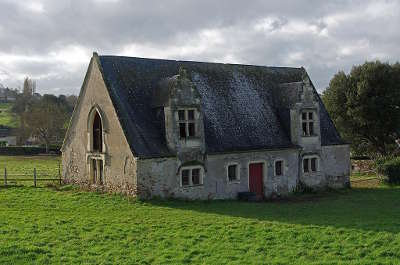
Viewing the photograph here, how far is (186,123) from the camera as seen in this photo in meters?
25.5

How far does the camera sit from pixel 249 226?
57.5ft

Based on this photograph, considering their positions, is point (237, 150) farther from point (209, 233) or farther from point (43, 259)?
point (43, 259)

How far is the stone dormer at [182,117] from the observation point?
81.7ft

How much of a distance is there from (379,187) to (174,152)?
16.7 meters

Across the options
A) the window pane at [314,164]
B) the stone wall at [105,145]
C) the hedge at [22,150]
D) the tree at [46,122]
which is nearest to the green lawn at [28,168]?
the stone wall at [105,145]

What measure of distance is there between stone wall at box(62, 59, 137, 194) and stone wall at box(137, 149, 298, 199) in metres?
0.89

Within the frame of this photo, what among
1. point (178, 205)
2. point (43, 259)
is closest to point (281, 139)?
point (178, 205)

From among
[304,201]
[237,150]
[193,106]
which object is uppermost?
[193,106]

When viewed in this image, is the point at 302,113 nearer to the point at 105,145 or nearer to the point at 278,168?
the point at 278,168

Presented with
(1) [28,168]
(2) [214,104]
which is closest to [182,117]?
(2) [214,104]

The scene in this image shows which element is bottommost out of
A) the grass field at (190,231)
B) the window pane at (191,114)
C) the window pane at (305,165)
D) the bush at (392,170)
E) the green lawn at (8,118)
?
the grass field at (190,231)

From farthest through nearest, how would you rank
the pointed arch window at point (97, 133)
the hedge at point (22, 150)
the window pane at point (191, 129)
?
the hedge at point (22, 150)
the pointed arch window at point (97, 133)
the window pane at point (191, 129)

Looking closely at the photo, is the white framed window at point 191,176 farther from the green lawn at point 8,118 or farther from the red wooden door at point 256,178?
the green lawn at point 8,118

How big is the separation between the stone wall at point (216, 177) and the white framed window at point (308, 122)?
1.88 metres
